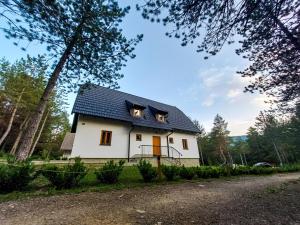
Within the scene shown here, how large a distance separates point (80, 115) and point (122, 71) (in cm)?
612

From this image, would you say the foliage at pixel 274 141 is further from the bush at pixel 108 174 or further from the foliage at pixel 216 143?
the bush at pixel 108 174

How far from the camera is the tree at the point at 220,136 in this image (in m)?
42.5

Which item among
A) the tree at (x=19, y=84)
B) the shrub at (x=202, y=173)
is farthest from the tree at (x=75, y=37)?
the tree at (x=19, y=84)

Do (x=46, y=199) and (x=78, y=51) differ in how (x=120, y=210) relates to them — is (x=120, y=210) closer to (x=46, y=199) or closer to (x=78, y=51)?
(x=46, y=199)

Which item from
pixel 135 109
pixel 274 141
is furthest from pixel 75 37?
pixel 274 141

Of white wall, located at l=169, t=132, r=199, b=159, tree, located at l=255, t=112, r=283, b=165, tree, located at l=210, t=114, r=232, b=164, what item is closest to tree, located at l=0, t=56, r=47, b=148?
white wall, located at l=169, t=132, r=199, b=159

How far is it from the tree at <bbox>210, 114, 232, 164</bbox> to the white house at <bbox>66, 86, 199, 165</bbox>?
26.8 m

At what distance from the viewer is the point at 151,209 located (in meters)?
3.78

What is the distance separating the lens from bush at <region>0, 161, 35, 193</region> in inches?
193

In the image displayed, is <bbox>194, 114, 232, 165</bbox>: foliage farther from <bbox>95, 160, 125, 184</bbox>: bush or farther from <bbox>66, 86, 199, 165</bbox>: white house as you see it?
<bbox>95, 160, 125, 184</bbox>: bush

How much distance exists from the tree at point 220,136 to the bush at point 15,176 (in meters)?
40.9

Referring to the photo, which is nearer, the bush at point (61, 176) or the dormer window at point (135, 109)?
the bush at point (61, 176)

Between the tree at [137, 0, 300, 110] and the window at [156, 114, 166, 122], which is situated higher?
the window at [156, 114, 166, 122]

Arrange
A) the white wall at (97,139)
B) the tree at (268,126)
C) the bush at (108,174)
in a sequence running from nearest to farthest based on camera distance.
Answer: the bush at (108,174) → the white wall at (97,139) → the tree at (268,126)
